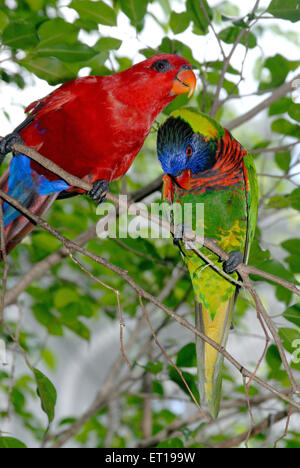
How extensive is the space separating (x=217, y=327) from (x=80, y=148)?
24.0 inches

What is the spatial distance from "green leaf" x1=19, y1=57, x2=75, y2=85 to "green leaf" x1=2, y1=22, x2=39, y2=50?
13cm

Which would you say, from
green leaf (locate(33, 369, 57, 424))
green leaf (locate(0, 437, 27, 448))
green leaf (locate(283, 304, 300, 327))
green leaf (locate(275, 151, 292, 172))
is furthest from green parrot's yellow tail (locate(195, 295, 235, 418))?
green leaf (locate(275, 151, 292, 172))

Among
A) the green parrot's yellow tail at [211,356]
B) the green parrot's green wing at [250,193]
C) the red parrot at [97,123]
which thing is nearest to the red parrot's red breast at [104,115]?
the red parrot at [97,123]

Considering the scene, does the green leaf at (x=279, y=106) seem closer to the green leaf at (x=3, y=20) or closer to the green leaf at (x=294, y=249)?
the green leaf at (x=294, y=249)

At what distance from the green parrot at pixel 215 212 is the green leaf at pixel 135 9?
0.35 m

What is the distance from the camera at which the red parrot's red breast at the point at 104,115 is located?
0.87 meters

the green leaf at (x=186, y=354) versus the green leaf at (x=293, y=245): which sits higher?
the green leaf at (x=293, y=245)

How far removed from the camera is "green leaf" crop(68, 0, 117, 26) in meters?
1.04

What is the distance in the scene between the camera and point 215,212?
121 centimetres

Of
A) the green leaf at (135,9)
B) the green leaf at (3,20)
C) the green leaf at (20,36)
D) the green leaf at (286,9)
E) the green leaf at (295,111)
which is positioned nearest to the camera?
the green leaf at (286,9)

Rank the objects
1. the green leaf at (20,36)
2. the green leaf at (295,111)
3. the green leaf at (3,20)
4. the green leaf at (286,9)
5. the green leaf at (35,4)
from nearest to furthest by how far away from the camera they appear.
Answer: the green leaf at (286,9), the green leaf at (295,111), the green leaf at (20,36), the green leaf at (3,20), the green leaf at (35,4)

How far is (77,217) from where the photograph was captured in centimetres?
189

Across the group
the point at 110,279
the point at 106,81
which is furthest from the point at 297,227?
the point at 106,81

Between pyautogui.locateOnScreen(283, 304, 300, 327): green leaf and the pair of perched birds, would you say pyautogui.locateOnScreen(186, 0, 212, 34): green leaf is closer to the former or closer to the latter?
the pair of perched birds
